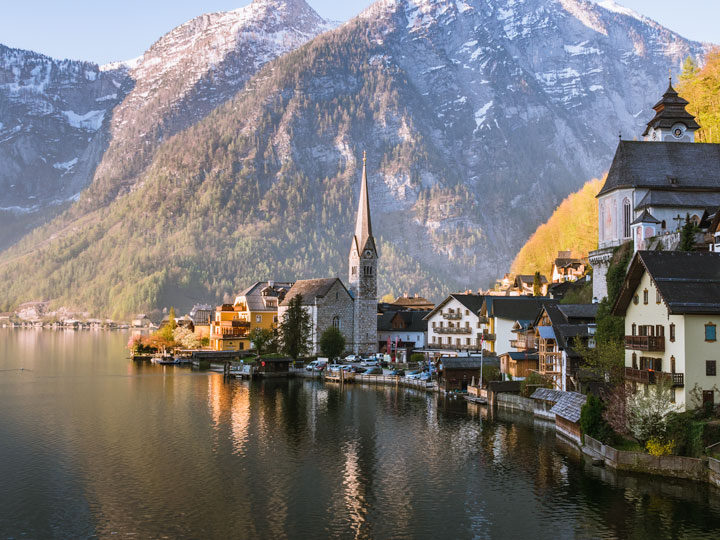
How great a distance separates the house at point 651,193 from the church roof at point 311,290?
6025cm

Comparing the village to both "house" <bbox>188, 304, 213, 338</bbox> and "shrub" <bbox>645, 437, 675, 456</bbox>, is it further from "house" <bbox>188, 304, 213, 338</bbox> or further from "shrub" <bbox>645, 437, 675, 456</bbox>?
"house" <bbox>188, 304, 213, 338</bbox>

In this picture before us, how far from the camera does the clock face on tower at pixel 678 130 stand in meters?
89.8

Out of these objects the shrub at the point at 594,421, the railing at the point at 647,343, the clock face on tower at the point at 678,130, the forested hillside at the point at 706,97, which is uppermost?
the forested hillside at the point at 706,97

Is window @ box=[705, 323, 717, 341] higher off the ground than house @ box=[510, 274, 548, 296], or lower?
lower

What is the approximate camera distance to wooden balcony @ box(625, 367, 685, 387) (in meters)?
50.1

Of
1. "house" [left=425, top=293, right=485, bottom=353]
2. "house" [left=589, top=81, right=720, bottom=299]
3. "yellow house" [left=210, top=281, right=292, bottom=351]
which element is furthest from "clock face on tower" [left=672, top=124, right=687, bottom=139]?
"yellow house" [left=210, top=281, right=292, bottom=351]

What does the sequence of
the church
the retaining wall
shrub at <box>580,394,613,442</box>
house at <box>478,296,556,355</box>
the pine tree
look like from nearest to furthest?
1. the retaining wall
2. shrub at <box>580,394,613,442</box>
3. house at <box>478,296,556,355</box>
4. the pine tree
5. the church

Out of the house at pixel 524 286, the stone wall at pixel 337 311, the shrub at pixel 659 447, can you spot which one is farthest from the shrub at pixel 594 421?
the house at pixel 524 286

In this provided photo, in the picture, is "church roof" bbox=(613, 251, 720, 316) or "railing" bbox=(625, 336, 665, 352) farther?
"railing" bbox=(625, 336, 665, 352)

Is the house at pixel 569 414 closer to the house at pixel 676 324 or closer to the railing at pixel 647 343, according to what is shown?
the house at pixel 676 324

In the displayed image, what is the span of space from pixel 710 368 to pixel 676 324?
11.6 ft

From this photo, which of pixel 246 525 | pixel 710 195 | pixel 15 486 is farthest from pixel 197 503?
pixel 710 195

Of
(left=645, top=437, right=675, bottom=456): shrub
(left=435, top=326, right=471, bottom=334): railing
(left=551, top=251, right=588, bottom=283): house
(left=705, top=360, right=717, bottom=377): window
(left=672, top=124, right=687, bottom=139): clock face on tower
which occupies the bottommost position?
(left=645, top=437, right=675, bottom=456): shrub

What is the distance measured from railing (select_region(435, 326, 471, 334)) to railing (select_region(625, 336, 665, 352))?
6439cm
